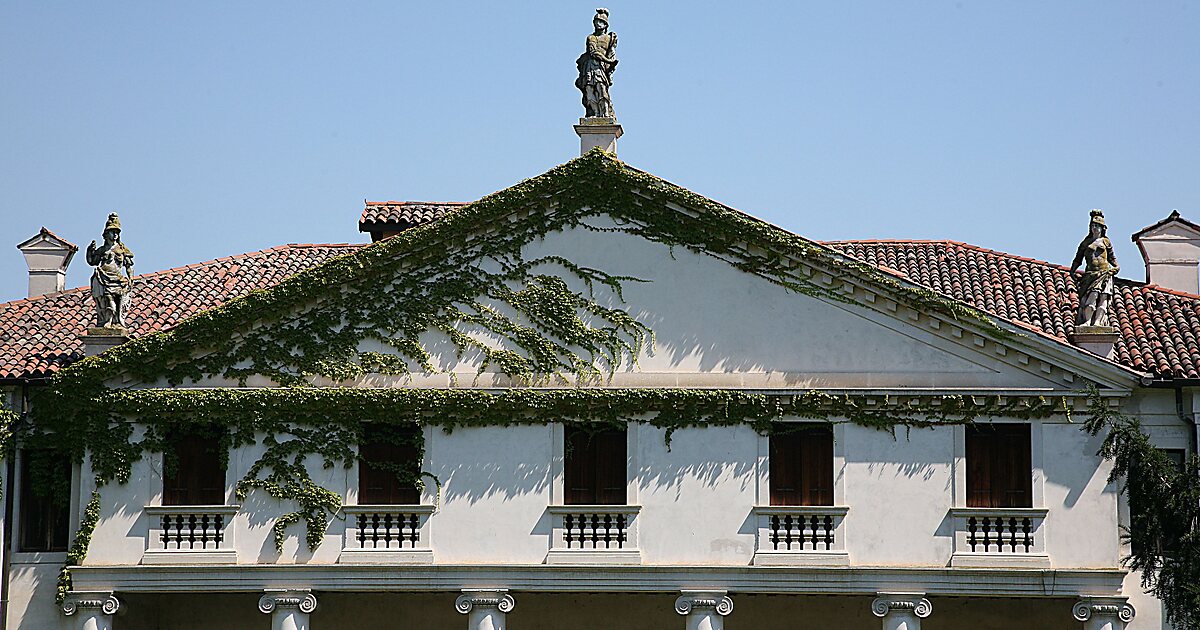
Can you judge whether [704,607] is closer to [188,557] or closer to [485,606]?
[485,606]

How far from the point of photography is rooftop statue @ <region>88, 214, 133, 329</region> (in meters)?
29.1

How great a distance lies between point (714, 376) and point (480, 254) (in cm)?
468

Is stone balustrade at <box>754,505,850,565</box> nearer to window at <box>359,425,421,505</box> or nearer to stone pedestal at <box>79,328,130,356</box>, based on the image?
window at <box>359,425,421,505</box>

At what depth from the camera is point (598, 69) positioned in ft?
95.9

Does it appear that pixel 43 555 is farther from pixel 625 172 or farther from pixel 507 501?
pixel 625 172

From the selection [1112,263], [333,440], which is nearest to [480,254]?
[333,440]

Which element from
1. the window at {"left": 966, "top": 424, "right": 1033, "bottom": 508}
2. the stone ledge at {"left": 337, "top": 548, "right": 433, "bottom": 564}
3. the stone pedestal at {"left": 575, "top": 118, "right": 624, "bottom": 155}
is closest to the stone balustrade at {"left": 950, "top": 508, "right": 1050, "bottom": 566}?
the window at {"left": 966, "top": 424, "right": 1033, "bottom": 508}

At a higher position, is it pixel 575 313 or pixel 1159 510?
pixel 575 313

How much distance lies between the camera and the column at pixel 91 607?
28.3 meters

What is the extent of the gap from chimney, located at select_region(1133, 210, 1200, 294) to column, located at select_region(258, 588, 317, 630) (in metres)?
19.0

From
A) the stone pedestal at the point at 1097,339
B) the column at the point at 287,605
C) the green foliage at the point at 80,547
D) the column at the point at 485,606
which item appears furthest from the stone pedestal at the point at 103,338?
the stone pedestal at the point at 1097,339

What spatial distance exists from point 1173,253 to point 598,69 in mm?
13763

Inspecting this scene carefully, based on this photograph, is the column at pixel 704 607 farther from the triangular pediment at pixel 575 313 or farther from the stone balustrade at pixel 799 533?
the triangular pediment at pixel 575 313

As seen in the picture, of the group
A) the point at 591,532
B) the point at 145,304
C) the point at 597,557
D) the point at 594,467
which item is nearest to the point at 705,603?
the point at 597,557
